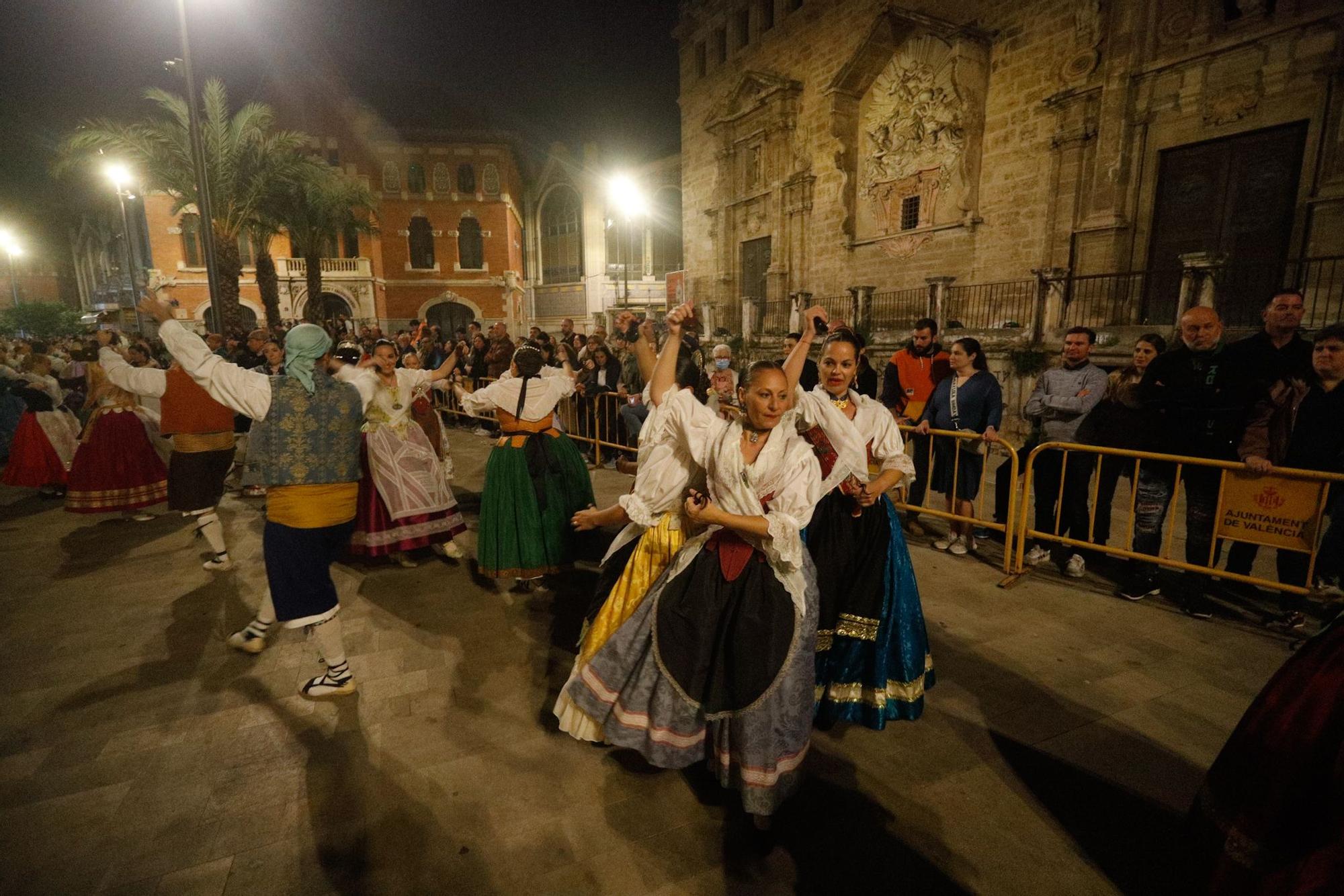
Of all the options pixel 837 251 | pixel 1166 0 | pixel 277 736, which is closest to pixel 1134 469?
pixel 277 736

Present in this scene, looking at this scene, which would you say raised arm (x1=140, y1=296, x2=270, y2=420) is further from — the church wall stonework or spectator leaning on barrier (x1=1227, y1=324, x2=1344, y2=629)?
the church wall stonework

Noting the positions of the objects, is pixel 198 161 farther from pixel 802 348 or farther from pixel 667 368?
pixel 802 348

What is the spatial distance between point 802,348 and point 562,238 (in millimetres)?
38253

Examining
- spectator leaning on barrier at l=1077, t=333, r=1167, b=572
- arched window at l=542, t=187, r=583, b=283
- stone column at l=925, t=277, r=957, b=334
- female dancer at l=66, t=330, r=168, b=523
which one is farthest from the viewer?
arched window at l=542, t=187, r=583, b=283

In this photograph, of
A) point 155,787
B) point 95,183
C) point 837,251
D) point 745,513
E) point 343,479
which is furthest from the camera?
point 95,183

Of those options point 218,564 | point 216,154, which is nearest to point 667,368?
point 218,564

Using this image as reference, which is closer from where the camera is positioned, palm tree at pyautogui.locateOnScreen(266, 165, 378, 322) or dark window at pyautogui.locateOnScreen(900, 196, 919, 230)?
dark window at pyautogui.locateOnScreen(900, 196, 919, 230)

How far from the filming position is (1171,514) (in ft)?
14.4

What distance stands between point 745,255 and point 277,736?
2101 cm

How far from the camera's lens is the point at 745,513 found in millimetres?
2461

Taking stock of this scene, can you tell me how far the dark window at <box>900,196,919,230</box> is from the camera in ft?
53.5

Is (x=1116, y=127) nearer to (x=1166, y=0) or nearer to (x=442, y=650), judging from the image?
(x=1166, y=0)

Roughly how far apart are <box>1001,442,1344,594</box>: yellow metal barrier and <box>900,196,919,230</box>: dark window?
12910 millimetres

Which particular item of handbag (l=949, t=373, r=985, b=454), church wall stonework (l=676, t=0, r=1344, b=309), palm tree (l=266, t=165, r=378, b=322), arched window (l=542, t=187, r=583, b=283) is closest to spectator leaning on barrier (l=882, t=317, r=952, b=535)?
handbag (l=949, t=373, r=985, b=454)
